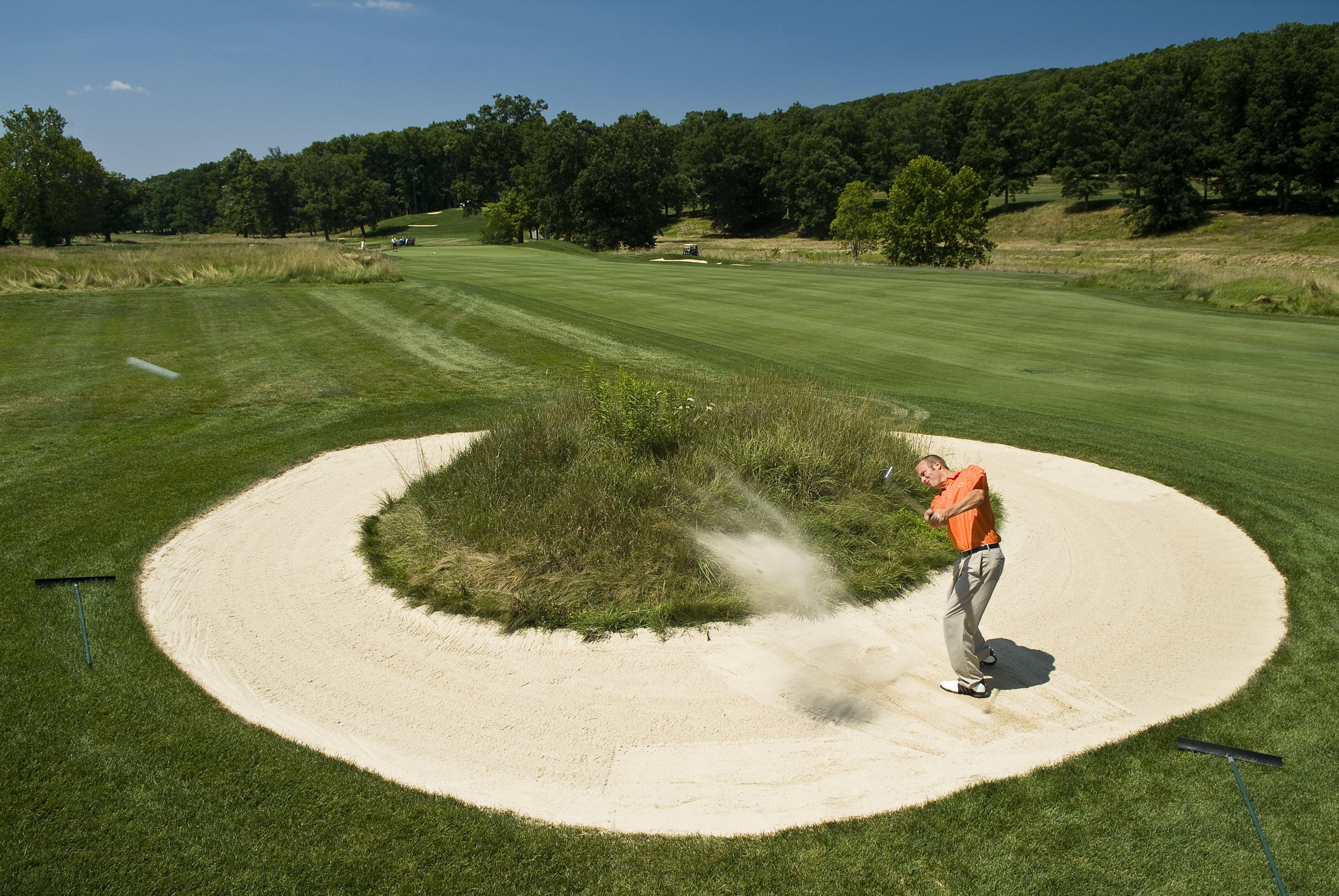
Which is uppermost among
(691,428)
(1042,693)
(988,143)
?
(988,143)

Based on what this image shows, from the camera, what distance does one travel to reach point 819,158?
4190 inches

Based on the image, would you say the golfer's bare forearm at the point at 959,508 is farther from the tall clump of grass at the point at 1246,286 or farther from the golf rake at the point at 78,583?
the tall clump of grass at the point at 1246,286

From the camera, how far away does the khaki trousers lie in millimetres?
5805

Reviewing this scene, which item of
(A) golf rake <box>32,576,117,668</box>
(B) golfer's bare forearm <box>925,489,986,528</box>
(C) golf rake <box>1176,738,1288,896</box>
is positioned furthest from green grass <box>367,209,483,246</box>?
(C) golf rake <box>1176,738,1288,896</box>

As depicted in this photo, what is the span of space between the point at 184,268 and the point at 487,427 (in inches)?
950

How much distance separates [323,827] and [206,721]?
63.5 inches

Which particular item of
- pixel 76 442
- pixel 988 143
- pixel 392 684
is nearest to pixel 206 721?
pixel 392 684

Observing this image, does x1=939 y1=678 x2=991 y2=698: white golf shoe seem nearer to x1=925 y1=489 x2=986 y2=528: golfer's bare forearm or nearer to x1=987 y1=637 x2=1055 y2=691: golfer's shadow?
x1=987 y1=637 x2=1055 y2=691: golfer's shadow

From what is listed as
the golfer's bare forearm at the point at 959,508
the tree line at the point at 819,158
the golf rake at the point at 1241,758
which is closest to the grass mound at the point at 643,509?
the golfer's bare forearm at the point at 959,508

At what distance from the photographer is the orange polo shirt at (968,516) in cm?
571

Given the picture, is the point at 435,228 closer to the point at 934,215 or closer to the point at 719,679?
the point at 934,215

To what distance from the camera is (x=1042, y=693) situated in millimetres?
6109

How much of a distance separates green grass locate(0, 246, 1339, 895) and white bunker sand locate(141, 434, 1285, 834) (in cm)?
24

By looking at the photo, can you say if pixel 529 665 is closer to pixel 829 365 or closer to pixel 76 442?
pixel 76 442
